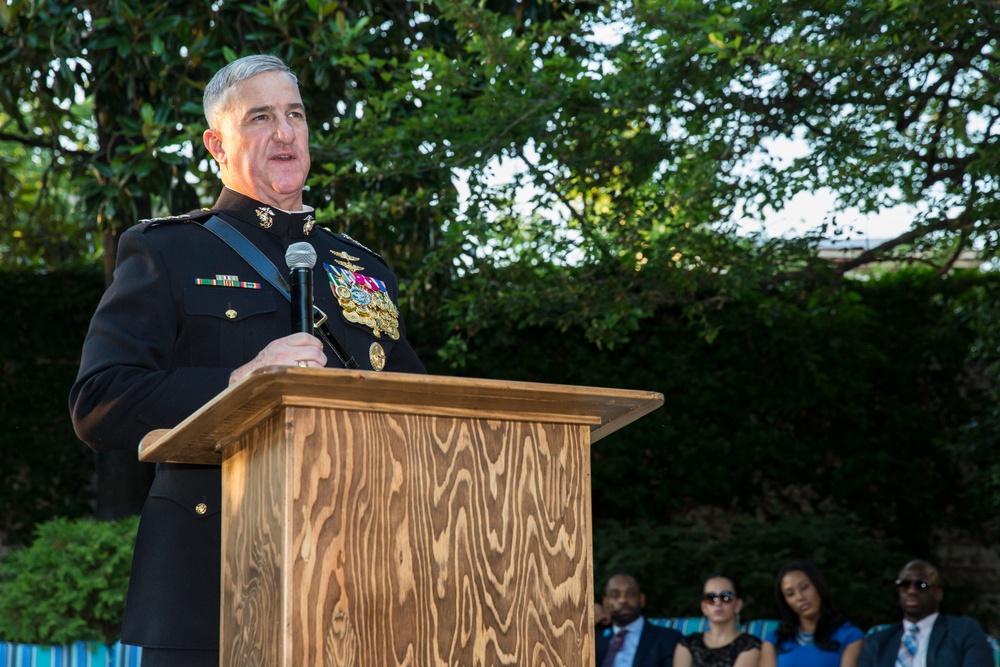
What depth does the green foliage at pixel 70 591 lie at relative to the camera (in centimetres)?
639

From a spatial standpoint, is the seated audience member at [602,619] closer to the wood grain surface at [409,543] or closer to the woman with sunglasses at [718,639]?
the woman with sunglasses at [718,639]

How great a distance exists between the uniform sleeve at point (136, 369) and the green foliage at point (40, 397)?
797 cm

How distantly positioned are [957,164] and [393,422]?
18.8 feet

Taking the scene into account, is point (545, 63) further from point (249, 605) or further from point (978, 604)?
point (978, 604)

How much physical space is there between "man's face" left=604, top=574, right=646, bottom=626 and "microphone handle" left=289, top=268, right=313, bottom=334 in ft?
19.9

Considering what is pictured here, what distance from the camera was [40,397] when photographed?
991cm

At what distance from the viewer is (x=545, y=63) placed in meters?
6.54

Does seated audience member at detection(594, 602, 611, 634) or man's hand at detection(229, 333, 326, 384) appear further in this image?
seated audience member at detection(594, 602, 611, 634)

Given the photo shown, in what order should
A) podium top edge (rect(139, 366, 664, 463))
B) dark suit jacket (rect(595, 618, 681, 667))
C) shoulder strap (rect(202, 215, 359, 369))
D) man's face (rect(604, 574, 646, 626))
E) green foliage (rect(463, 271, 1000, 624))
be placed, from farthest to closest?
green foliage (rect(463, 271, 1000, 624)) → man's face (rect(604, 574, 646, 626)) → dark suit jacket (rect(595, 618, 681, 667)) → shoulder strap (rect(202, 215, 359, 369)) → podium top edge (rect(139, 366, 664, 463))

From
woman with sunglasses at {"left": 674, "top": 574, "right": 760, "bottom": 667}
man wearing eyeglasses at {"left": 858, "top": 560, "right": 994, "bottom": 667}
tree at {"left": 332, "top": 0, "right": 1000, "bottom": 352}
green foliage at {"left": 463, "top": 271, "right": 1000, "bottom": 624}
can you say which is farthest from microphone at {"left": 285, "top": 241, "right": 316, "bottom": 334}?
green foliage at {"left": 463, "top": 271, "right": 1000, "bottom": 624}

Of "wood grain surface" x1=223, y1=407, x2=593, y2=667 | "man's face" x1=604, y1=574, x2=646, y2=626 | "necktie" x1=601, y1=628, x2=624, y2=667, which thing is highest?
"wood grain surface" x1=223, y1=407, x2=593, y2=667

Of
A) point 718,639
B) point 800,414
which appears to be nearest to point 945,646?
point 718,639

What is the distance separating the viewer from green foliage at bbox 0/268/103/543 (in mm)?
9664

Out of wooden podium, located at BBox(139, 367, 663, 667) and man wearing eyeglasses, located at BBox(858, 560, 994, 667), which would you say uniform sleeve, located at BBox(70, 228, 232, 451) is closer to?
wooden podium, located at BBox(139, 367, 663, 667)
